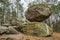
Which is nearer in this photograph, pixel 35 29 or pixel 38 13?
pixel 35 29

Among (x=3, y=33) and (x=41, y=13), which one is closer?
(x=3, y=33)

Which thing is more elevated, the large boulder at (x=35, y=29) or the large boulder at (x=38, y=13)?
the large boulder at (x=38, y=13)

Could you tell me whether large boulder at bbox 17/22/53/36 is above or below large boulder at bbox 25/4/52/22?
below

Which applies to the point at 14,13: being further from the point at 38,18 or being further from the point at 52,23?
the point at 38,18

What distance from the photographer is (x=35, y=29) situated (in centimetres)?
1084

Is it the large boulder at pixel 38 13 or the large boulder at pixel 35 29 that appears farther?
the large boulder at pixel 38 13

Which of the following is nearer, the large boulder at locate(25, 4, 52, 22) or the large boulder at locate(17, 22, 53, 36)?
the large boulder at locate(17, 22, 53, 36)

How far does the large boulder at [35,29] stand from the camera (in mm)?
10734

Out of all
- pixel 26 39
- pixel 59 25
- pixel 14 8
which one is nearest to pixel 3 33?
pixel 26 39

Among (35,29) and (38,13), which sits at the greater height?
(38,13)

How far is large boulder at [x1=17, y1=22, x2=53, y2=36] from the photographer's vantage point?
10734 mm

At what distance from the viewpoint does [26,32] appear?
10.9m

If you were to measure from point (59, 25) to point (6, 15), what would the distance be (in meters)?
6.60

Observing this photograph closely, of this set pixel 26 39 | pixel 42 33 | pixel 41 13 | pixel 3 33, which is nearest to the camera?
pixel 26 39
